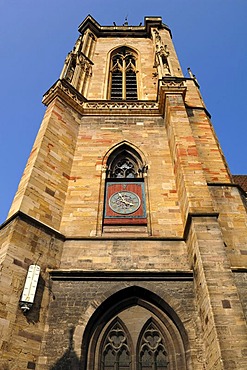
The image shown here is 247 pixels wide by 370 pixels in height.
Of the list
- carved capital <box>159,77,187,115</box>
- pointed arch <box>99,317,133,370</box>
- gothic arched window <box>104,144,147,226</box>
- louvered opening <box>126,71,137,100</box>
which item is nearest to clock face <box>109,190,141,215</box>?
gothic arched window <box>104,144,147,226</box>

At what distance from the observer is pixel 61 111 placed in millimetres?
10820

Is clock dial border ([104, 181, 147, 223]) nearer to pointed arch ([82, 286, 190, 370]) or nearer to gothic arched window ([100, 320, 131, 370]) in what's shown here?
pointed arch ([82, 286, 190, 370])

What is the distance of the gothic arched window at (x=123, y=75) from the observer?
14.8 meters

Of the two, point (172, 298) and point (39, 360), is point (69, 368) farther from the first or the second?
point (172, 298)

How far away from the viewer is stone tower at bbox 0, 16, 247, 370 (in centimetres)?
575

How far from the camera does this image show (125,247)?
24.7 feet

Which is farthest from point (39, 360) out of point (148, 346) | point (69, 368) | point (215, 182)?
point (215, 182)

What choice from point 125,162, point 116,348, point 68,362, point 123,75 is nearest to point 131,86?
point 123,75

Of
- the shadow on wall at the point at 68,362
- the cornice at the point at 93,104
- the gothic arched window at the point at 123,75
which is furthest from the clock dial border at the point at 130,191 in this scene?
the gothic arched window at the point at 123,75

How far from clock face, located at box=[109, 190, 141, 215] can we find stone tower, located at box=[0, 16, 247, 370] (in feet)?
0.09

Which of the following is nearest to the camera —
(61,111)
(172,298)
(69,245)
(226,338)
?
(226,338)

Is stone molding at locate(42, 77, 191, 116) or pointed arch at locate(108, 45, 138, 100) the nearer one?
stone molding at locate(42, 77, 191, 116)

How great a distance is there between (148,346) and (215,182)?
14.3 ft

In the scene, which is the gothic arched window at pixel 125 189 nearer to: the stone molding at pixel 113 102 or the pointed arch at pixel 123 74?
the stone molding at pixel 113 102
